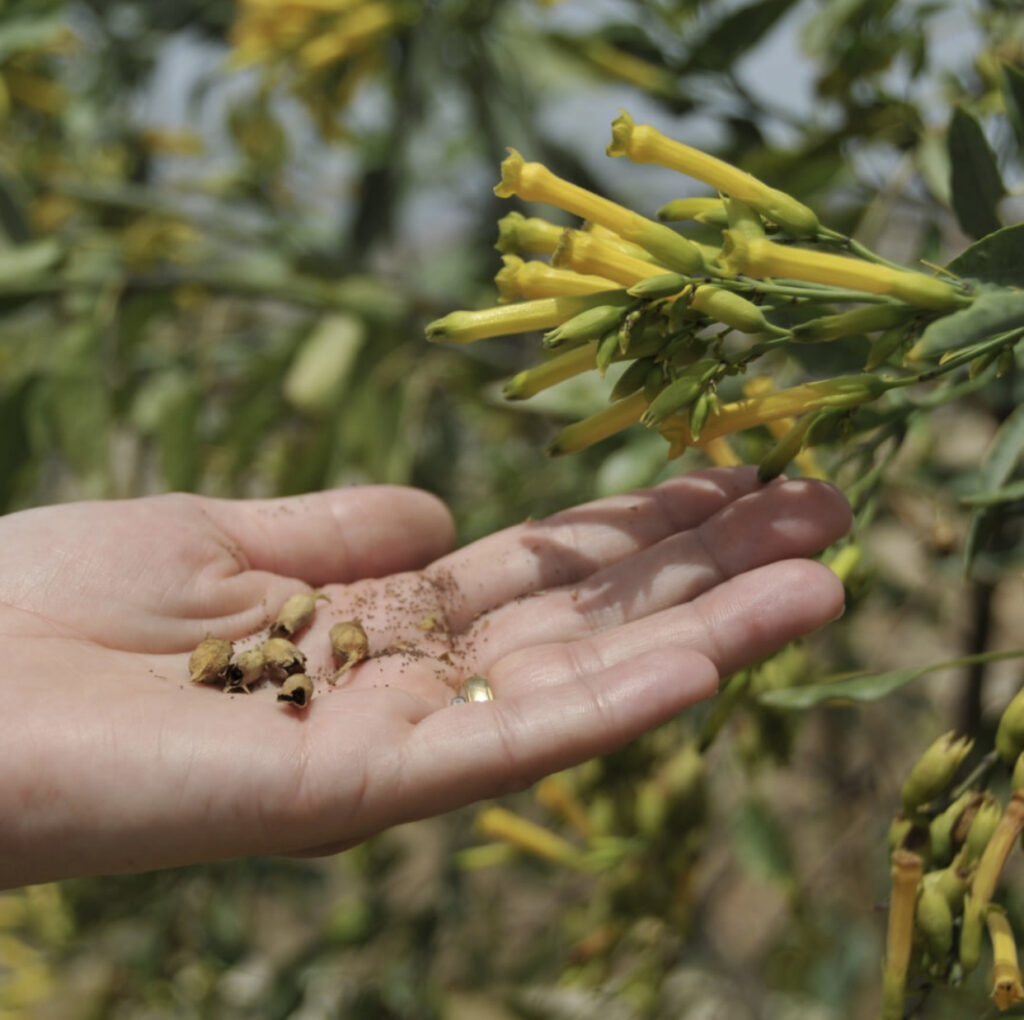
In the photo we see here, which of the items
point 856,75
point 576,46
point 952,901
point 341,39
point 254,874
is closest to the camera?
point 952,901

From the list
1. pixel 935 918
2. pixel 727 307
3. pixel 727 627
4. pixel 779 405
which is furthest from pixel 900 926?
pixel 727 307

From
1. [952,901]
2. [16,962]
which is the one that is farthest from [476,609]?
[16,962]

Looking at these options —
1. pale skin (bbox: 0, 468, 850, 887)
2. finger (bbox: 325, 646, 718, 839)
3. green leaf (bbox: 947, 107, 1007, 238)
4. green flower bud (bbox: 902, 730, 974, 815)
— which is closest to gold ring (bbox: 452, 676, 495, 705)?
pale skin (bbox: 0, 468, 850, 887)

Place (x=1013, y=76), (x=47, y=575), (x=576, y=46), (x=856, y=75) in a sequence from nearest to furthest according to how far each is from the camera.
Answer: (x=1013, y=76) < (x=47, y=575) < (x=856, y=75) < (x=576, y=46)

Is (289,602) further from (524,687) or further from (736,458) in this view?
(736,458)

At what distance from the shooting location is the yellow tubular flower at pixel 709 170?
3.54 feet

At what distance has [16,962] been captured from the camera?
291cm

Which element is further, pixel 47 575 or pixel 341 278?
pixel 341 278

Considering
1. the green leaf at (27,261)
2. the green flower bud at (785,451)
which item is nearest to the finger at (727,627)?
the green flower bud at (785,451)

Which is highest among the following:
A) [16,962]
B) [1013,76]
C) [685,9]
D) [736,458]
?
[685,9]

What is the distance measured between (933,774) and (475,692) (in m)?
0.54

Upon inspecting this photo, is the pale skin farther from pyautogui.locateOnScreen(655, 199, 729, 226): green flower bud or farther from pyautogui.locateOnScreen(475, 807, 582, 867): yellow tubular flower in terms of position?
pyautogui.locateOnScreen(475, 807, 582, 867): yellow tubular flower

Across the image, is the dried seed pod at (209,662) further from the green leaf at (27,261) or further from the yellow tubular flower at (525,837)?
the green leaf at (27,261)

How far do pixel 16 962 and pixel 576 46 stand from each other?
109 inches
